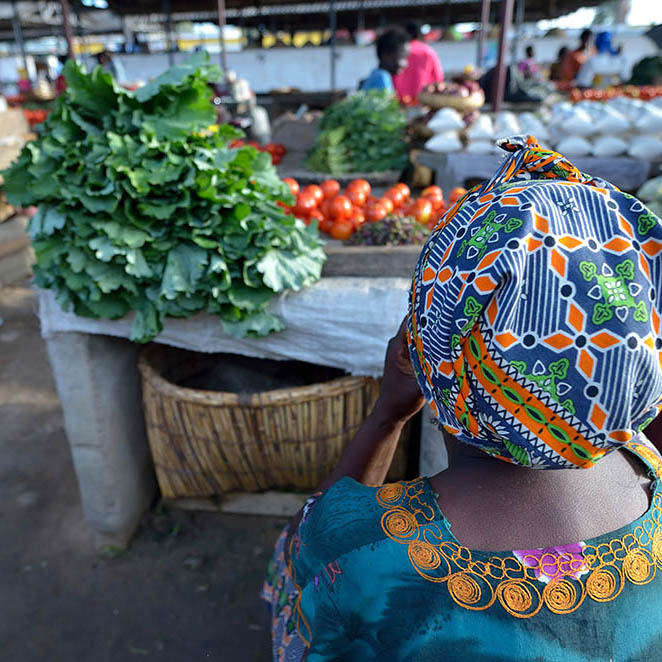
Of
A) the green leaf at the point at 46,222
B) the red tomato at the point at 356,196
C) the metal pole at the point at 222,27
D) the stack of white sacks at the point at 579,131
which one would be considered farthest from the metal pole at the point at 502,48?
the metal pole at the point at 222,27

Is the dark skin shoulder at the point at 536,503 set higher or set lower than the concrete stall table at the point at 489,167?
higher

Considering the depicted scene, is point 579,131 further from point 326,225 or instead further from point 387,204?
point 326,225

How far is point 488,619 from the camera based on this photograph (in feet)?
2.64

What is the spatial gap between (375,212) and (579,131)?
191 cm

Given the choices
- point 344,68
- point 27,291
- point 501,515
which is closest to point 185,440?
point 501,515

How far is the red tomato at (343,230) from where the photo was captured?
2.72m

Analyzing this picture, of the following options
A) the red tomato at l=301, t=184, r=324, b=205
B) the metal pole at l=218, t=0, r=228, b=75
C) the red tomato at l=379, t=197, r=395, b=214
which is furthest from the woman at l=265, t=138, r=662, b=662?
the metal pole at l=218, t=0, r=228, b=75

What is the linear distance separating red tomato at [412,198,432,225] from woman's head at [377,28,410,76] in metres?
3.88

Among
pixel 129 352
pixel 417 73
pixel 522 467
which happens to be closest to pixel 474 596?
pixel 522 467

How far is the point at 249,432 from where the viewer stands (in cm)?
231

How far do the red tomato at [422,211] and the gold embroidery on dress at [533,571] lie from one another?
84.9 inches

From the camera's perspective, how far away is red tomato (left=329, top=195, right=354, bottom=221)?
2.80 metres

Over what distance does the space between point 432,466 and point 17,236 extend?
5.99 metres

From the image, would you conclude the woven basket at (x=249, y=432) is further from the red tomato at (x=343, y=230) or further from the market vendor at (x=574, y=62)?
the market vendor at (x=574, y=62)
